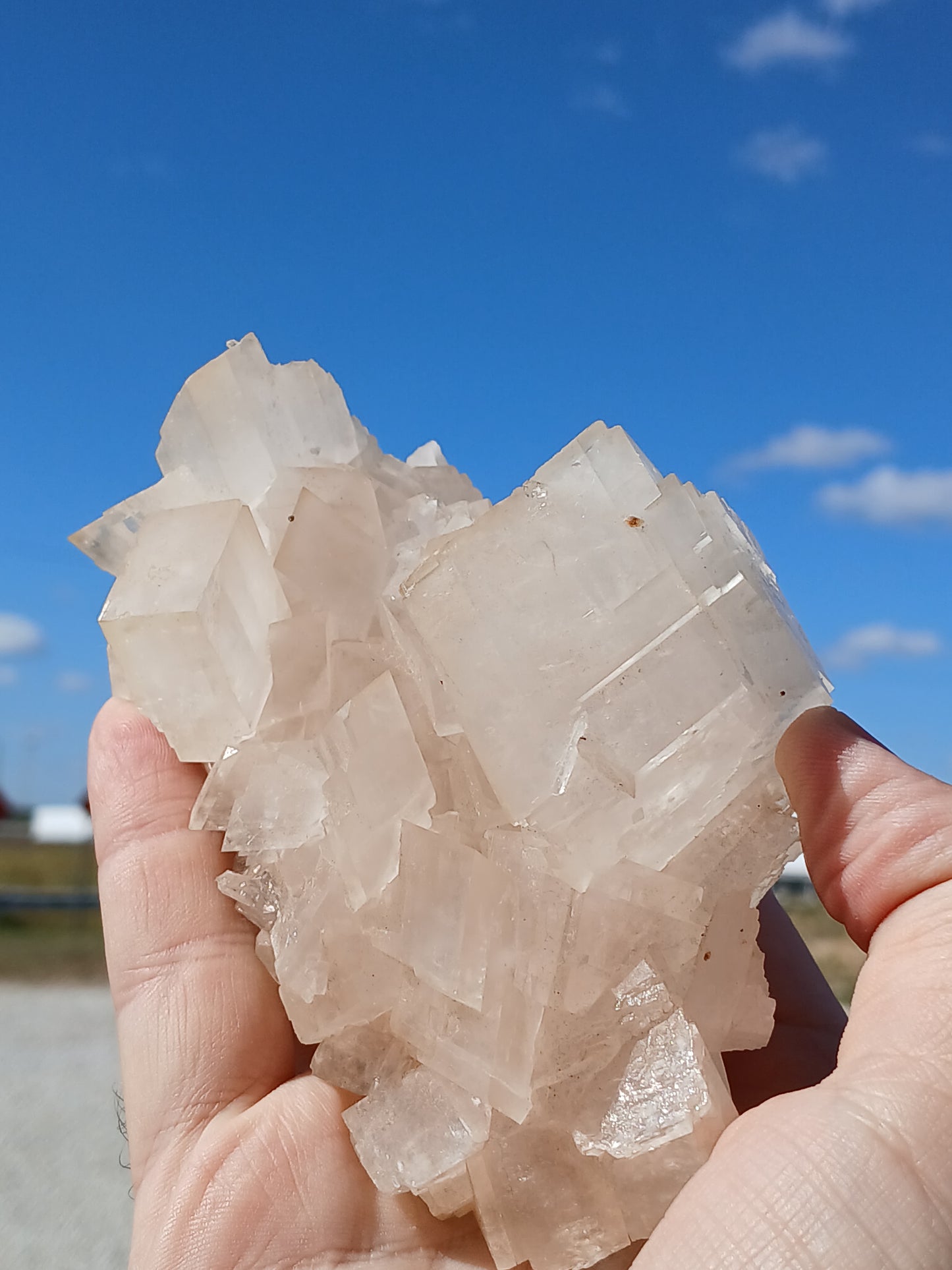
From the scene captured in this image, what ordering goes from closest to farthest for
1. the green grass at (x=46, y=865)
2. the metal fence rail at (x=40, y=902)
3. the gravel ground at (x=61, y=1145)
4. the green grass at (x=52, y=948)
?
the gravel ground at (x=61, y=1145), the green grass at (x=52, y=948), the metal fence rail at (x=40, y=902), the green grass at (x=46, y=865)

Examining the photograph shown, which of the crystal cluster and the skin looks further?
the crystal cluster

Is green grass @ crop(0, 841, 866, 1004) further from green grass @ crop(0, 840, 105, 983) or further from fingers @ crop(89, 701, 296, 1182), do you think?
fingers @ crop(89, 701, 296, 1182)

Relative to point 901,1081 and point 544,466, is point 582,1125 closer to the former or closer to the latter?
point 901,1081

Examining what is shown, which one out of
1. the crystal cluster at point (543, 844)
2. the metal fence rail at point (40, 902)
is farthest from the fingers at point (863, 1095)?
the metal fence rail at point (40, 902)

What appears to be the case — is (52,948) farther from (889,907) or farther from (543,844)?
(889,907)

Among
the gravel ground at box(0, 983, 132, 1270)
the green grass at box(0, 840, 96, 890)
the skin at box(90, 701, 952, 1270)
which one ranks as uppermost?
the green grass at box(0, 840, 96, 890)

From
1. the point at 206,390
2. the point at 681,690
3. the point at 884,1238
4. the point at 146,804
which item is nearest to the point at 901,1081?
the point at 884,1238

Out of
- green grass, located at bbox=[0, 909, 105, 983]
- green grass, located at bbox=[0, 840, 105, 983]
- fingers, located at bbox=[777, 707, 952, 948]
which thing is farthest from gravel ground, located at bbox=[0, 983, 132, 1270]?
fingers, located at bbox=[777, 707, 952, 948]

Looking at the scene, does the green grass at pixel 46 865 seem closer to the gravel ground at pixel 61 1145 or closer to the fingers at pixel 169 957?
the gravel ground at pixel 61 1145

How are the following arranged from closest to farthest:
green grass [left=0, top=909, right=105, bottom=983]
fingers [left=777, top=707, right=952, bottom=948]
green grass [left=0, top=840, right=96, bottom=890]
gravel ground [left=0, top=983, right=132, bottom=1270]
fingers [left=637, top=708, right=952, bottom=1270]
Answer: fingers [left=637, top=708, right=952, bottom=1270] < fingers [left=777, top=707, right=952, bottom=948] < gravel ground [left=0, top=983, right=132, bottom=1270] < green grass [left=0, top=909, right=105, bottom=983] < green grass [left=0, top=840, right=96, bottom=890]
